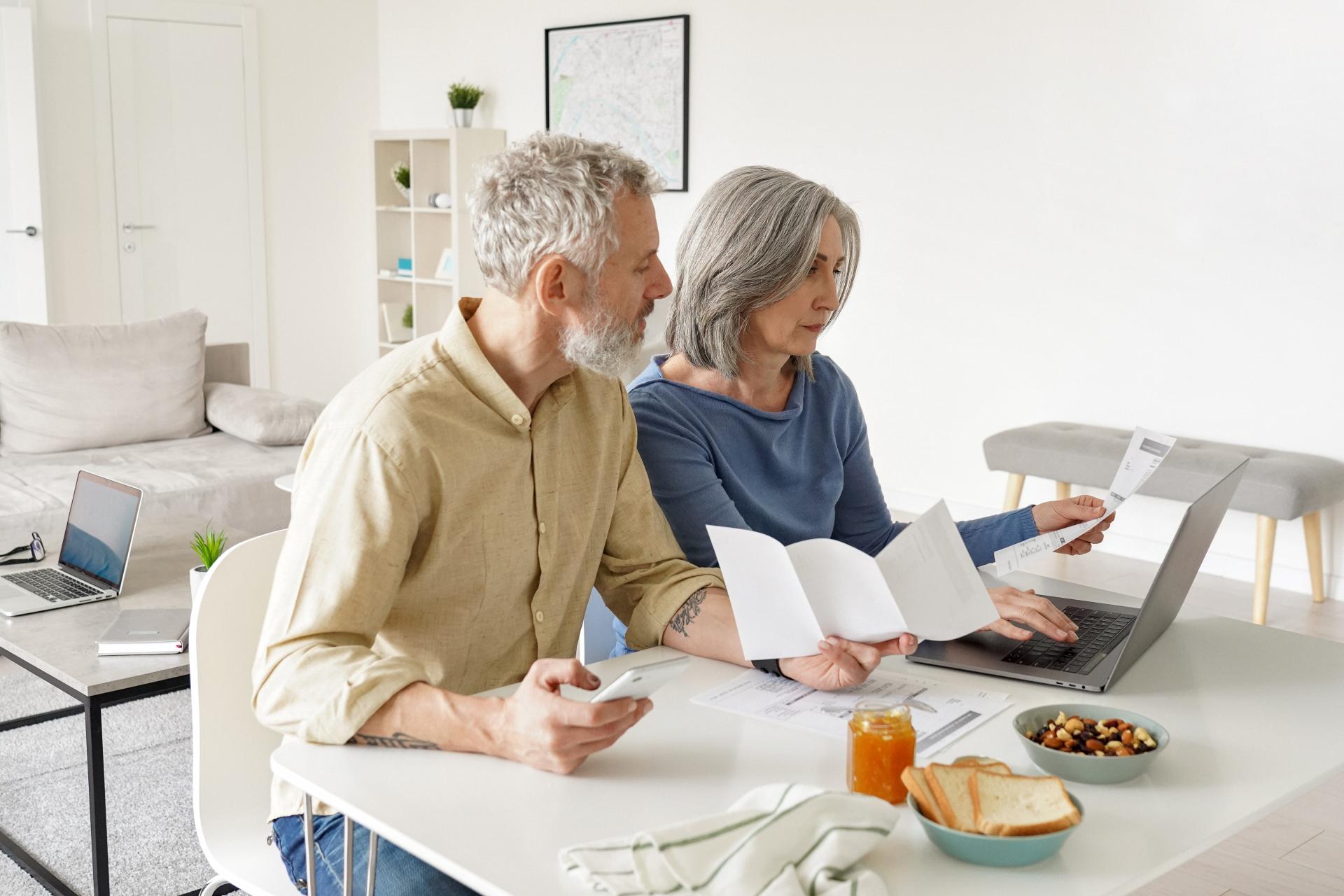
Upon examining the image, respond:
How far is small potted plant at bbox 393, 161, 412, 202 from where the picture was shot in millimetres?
7244

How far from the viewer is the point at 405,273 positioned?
24.1 feet

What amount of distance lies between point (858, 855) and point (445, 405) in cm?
71

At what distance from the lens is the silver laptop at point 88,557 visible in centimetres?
248

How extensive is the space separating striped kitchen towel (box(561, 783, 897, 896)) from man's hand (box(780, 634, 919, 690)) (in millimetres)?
376

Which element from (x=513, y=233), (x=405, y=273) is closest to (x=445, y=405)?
(x=513, y=233)

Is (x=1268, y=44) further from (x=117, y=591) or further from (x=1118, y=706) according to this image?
(x=117, y=591)

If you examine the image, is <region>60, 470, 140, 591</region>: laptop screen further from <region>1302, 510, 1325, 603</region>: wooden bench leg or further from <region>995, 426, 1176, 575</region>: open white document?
<region>1302, 510, 1325, 603</region>: wooden bench leg

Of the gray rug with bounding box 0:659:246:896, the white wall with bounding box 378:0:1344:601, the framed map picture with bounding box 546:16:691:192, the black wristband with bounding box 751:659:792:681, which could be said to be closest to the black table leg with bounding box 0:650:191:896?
the gray rug with bounding box 0:659:246:896

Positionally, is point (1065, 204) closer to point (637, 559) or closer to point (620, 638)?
point (620, 638)

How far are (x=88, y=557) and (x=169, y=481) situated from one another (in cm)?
125

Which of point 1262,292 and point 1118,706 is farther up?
point 1262,292

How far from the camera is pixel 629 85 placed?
6145mm

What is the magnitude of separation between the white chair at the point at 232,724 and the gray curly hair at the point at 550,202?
49cm

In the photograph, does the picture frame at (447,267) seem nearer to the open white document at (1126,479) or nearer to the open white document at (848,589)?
the open white document at (1126,479)
